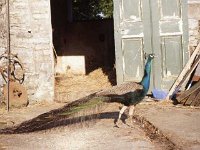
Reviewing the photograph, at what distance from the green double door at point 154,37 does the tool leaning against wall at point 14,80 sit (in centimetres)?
221

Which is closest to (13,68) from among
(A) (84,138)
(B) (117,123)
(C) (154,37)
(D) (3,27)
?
(D) (3,27)

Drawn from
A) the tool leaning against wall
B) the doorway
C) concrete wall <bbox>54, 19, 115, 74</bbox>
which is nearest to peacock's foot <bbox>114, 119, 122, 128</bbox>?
the tool leaning against wall

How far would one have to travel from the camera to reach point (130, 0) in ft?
31.3

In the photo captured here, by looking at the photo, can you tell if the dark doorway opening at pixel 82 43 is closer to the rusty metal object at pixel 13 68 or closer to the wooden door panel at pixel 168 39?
the rusty metal object at pixel 13 68

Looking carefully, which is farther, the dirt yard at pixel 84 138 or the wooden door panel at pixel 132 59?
the wooden door panel at pixel 132 59

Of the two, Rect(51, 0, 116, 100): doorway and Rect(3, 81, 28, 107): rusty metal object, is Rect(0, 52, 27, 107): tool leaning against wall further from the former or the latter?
Rect(51, 0, 116, 100): doorway

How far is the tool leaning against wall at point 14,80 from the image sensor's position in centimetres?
929

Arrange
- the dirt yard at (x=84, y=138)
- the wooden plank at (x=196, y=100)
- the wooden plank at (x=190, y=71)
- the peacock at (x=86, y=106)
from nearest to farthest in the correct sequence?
the dirt yard at (x=84, y=138) < the peacock at (x=86, y=106) < the wooden plank at (x=196, y=100) < the wooden plank at (x=190, y=71)

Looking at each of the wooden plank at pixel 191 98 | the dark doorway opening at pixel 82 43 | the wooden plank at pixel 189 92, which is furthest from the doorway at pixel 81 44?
the wooden plank at pixel 191 98

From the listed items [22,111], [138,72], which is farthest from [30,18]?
[138,72]

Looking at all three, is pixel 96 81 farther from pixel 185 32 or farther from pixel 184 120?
pixel 184 120

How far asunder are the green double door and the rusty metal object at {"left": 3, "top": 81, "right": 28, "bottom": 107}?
7.26 ft

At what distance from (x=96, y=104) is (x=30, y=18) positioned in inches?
147

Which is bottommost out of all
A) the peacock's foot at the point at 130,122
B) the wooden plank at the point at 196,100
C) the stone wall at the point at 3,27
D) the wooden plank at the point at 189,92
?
the peacock's foot at the point at 130,122
